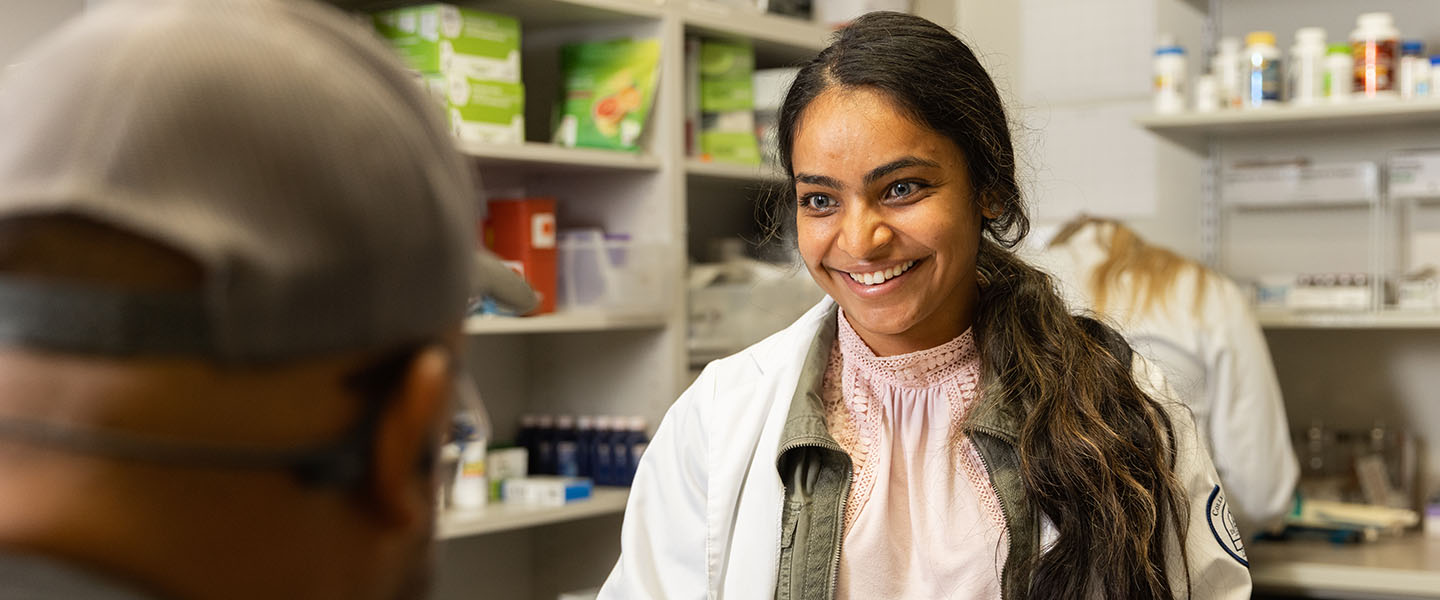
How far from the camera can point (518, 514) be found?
268cm

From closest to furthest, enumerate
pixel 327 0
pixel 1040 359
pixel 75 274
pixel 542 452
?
pixel 75 274 → pixel 1040 359 → pixel 327 0 → pixel 542 452

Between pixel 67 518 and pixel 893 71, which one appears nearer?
pixel 67 518

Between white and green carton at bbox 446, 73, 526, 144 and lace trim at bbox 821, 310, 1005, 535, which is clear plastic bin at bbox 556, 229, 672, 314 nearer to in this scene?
white and green carton at bbox 446, 73, 526, 144

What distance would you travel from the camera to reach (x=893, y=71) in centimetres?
156

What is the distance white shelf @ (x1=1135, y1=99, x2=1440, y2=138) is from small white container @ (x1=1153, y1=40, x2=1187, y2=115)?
0.16ft

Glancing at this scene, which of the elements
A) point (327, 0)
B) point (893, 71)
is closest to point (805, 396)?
point (893, 71)


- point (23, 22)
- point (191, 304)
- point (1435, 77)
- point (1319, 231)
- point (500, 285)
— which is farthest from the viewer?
point (1319, 231)

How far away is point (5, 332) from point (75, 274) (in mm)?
28

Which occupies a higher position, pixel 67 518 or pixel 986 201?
pixel 986 201

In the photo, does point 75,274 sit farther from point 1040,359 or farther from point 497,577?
point 497,577

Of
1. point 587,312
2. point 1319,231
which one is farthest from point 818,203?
point 1319,231

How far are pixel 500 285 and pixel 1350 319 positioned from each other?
3.05 meters

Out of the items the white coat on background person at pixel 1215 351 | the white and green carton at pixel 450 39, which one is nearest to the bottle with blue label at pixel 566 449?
the white and green carton at pixel 450 39

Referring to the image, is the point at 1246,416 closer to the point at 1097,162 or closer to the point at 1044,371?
the point at 1097,162
